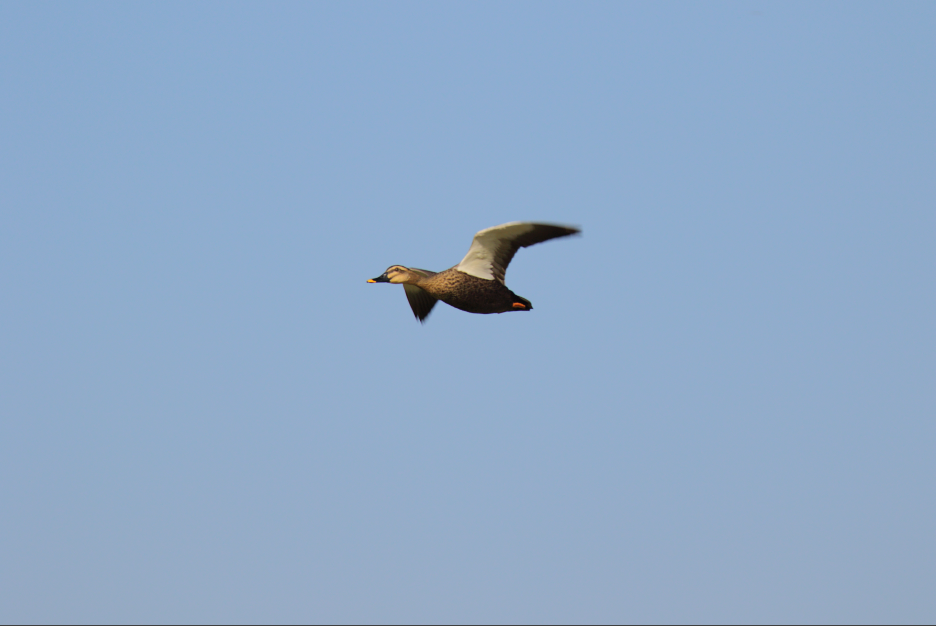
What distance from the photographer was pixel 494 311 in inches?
999

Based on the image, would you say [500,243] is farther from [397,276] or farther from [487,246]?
[397,276]

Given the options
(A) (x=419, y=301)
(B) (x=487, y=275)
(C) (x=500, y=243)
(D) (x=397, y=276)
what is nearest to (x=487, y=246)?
(C) (x=500, y=243)

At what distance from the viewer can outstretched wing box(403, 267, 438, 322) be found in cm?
2777

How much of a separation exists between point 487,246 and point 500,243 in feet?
0.97

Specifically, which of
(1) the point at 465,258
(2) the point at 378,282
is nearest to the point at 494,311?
(1) the point at 465,258

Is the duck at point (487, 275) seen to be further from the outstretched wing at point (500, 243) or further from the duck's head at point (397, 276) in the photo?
the duck's head at point (397, 276)

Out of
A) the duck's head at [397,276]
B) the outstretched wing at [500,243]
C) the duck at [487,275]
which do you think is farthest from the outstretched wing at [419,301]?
the outstretched wing at [500,243]

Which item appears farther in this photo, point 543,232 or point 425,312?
point 425,312

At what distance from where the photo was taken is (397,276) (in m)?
26.4

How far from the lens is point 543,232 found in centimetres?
2433

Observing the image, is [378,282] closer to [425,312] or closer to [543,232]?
[425,312]

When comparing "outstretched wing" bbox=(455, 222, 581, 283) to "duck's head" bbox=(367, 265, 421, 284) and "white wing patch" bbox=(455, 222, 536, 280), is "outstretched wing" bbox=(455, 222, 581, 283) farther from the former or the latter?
"duck's head" bbox=(367, 265, 421, 284)

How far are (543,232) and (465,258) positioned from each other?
1.96 m

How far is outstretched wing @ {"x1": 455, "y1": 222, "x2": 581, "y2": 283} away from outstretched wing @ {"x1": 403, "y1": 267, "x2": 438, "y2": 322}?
2.50 metres
